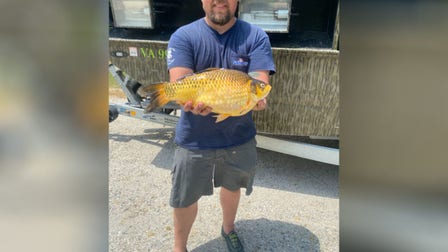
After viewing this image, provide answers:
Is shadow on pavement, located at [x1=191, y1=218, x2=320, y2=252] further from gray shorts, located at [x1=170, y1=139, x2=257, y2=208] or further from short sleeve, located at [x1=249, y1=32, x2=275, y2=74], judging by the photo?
short sleeve, located at [x1=249, y1=32, x2=275, y2=74]

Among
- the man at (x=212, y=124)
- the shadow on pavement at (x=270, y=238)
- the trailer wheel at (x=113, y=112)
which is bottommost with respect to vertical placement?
the shadow on pavement at (x=270, y=238)

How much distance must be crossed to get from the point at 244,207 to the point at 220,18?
173cm

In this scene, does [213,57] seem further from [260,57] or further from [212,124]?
[212,124]

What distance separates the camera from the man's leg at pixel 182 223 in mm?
2289

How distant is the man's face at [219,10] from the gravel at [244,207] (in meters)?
1.60

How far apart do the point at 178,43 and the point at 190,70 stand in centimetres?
18

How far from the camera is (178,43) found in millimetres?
2004

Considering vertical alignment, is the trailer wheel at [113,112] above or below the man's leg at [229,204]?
above

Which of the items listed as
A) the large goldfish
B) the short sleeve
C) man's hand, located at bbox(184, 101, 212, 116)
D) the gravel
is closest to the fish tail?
the large goldfish

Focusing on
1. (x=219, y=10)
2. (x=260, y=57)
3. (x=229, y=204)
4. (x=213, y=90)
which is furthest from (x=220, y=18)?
(x=229, y=204)

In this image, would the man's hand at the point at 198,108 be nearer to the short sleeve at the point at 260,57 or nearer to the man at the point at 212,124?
the man at the point at 212,124

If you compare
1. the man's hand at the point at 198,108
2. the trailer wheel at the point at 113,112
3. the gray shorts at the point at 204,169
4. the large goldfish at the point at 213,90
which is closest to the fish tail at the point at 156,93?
the large goldfish at the point at 213,90

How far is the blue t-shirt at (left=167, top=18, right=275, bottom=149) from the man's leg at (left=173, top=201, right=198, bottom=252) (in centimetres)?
46
